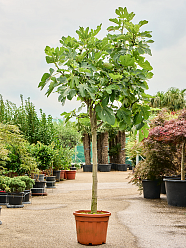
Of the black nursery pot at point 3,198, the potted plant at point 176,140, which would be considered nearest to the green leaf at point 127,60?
the potted plant at point 176,140

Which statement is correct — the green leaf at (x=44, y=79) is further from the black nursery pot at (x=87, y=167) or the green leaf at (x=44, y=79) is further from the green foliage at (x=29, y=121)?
the black nursery pot at (x=87, y=167)

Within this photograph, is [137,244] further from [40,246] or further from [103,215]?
[40,246]

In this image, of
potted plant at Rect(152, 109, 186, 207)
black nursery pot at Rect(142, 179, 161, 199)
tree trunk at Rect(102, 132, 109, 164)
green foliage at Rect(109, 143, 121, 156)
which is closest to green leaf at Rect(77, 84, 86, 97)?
potted plant at Rect(152, 109, 186, 207)

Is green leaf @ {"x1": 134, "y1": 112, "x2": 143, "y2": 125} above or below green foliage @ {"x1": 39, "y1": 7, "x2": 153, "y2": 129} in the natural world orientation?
below

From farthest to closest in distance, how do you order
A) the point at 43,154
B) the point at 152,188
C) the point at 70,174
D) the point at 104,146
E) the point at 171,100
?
the point at 171,100
the point at 104,146
the point at 70,174
the point at 43,154
the point at 152,188

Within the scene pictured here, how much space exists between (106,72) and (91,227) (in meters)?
1.96

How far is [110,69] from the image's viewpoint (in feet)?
11.5

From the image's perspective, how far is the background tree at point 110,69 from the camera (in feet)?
10.1

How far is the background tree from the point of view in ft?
10.1

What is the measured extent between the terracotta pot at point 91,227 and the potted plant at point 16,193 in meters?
3.52

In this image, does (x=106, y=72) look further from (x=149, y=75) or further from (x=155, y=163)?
(x=155, y=163)

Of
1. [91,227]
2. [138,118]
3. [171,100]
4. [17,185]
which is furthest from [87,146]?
[138,118]

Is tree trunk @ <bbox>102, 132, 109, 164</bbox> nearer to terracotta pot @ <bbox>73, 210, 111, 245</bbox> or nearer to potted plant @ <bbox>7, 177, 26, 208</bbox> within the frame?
potted plant @ <bbox>7, 177, 26, 208</bbox>

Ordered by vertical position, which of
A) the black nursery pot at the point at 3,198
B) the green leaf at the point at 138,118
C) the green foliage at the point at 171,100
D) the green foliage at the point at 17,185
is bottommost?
the black nursery pot at the point at 3,198
